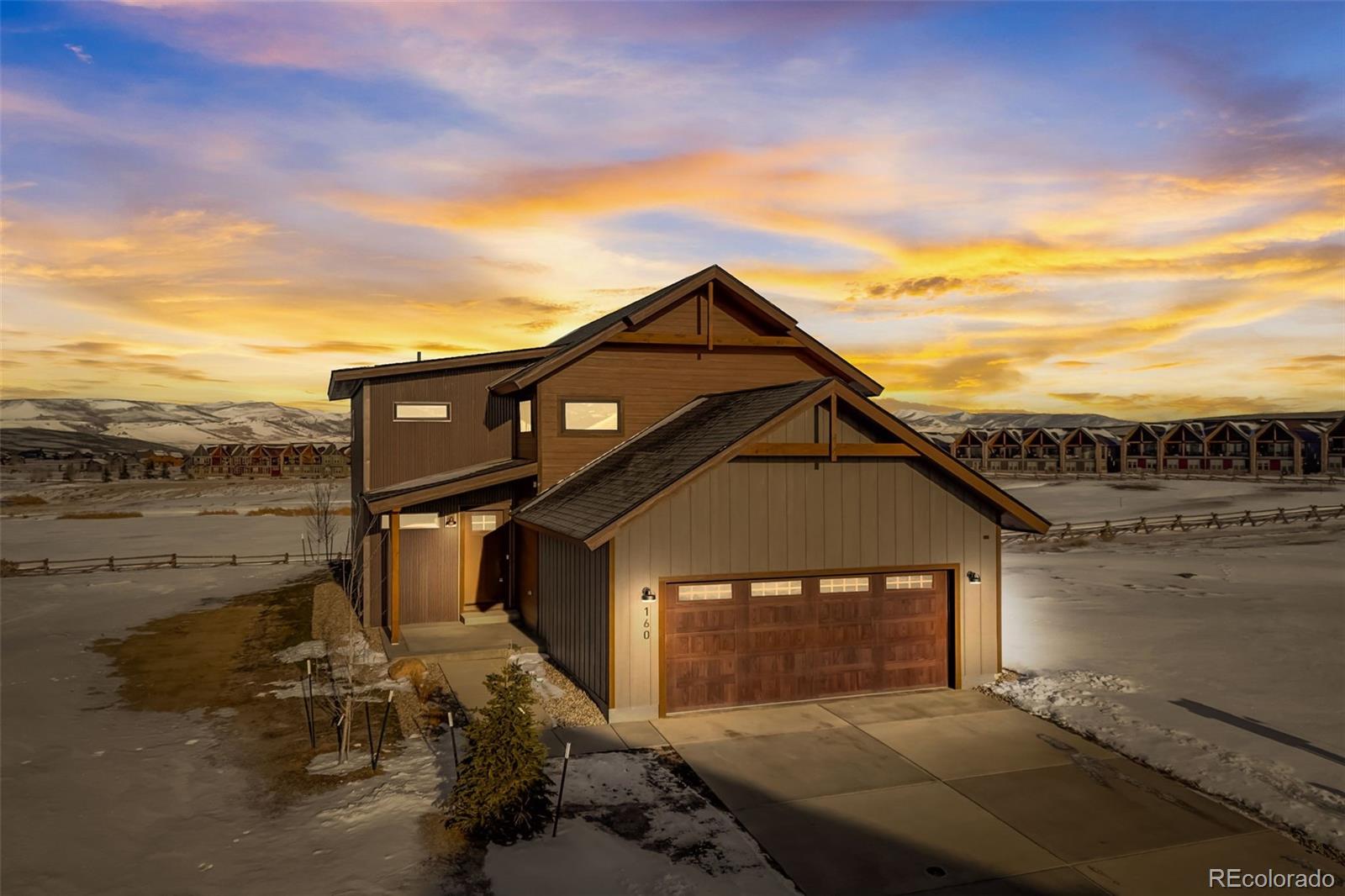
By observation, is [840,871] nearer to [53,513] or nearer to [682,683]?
[682,683]

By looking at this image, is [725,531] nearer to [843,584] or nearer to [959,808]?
[843,584]

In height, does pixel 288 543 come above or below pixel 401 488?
below

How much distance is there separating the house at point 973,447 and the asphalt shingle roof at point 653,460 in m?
90.4

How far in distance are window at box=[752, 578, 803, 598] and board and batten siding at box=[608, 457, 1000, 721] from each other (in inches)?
11.5

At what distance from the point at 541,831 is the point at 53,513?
67.3 m

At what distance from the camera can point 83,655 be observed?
64.7 feet

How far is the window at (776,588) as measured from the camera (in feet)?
50.1

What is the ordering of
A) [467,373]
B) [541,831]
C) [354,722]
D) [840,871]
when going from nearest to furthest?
1. [840,871]
2. [541,831]
3. [354,722]
4. [467,373]

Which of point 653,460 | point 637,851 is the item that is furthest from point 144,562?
point 637,851

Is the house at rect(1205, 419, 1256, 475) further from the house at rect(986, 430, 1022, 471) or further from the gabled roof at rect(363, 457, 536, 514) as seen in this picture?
the gabled roof at rect(363, 457, 536, 514)

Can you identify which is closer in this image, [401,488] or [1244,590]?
[401,488]

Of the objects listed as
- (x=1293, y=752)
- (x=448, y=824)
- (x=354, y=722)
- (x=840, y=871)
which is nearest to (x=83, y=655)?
(x=354, y=722)

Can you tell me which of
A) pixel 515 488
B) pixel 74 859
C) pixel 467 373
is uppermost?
pixel 467 373

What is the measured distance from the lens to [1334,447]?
77.2 m
